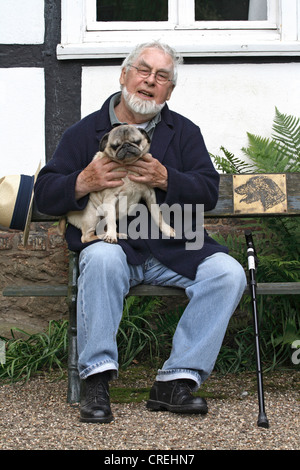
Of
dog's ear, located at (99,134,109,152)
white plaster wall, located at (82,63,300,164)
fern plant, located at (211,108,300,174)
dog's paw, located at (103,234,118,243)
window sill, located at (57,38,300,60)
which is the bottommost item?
dog's paw, located at (103,234,118,243)

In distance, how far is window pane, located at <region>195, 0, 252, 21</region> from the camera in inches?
221

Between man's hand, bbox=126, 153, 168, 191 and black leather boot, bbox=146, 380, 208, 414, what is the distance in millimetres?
990

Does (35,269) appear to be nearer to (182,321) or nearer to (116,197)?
(116,197)

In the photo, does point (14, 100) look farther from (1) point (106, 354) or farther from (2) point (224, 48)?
(1) point (106, 354)

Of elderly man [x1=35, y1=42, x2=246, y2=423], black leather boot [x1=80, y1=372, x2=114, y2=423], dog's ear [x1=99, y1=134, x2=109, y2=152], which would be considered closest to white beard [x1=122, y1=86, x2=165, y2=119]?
elderly man [x1=35, y1=42, x2=246, y2=423]

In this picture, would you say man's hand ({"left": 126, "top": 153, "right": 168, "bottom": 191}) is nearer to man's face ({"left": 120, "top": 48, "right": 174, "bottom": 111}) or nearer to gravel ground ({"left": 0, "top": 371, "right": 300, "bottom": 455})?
man's face ({"left": 120, "top": 48, "right": 174, "bottom": 111})

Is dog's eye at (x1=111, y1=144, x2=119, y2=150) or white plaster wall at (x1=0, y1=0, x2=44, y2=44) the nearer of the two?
dog's eye at (x1=111, y1=144, x2=119, y2=150)

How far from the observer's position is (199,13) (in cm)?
563

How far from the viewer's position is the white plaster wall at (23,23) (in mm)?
5387

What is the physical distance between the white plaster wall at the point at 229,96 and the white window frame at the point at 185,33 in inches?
5.0

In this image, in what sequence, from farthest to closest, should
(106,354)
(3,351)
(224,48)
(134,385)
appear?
1. (224,48)
2. (3,351)
3. (134,385)
4. (106,354)

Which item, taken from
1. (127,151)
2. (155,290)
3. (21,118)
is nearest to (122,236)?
(155,290)

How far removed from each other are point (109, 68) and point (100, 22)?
1.38 feet
